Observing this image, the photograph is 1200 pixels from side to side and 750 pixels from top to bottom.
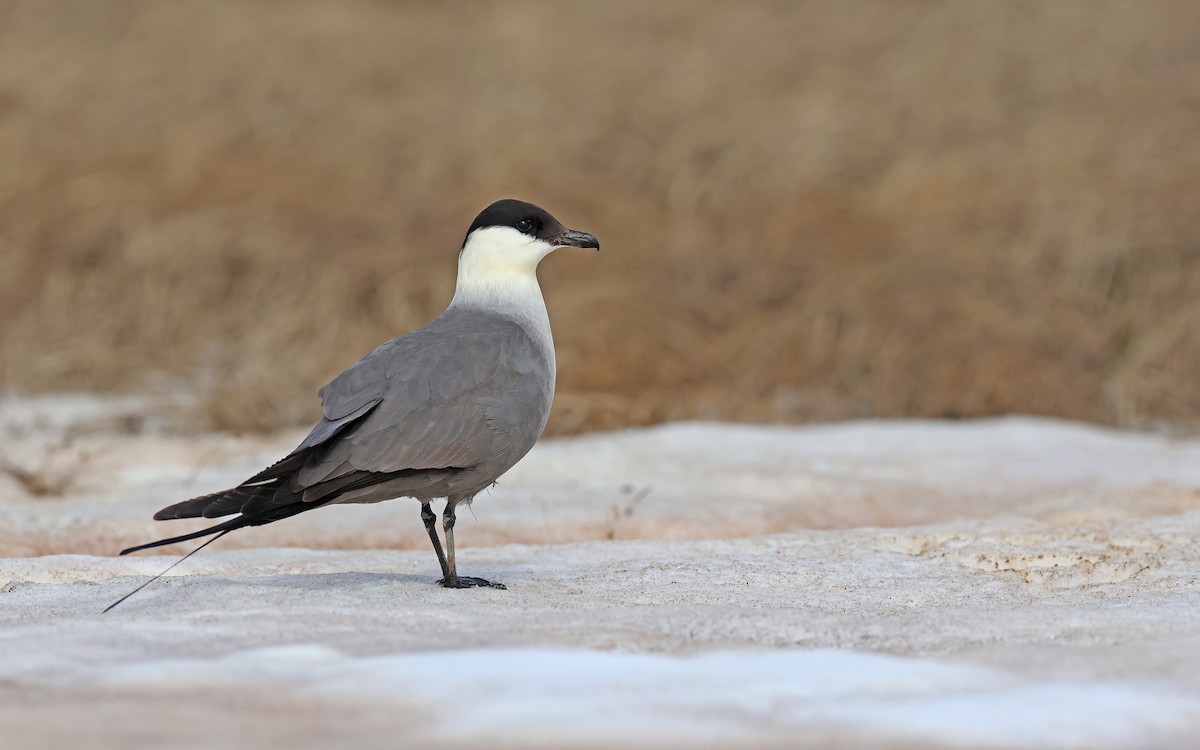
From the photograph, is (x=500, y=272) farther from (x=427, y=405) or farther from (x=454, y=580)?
(x=454, y=580)

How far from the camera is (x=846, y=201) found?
33.8 ft

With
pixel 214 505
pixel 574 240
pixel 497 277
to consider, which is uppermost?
pixel 574 240

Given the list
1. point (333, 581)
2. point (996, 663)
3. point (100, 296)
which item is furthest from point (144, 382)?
point (996, 663)

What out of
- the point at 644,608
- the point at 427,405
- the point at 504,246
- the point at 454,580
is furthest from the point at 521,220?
the point at 644,608

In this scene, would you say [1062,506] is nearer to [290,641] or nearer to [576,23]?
[290,641]

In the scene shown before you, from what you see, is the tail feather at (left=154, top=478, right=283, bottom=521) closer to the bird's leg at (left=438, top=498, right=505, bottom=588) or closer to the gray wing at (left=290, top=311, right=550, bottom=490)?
the gray wing at (left=290, top=311, right=550, bottom=490)

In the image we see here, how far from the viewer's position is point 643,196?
35.3 ft

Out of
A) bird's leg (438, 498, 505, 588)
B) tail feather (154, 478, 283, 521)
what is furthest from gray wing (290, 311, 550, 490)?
bird's leg (438, 498, 505, 588)

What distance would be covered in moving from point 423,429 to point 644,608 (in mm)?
802

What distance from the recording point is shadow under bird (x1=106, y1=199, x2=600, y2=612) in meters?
3.62

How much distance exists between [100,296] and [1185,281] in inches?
262

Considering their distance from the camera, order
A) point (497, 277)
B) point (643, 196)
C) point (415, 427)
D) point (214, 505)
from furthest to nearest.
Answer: point (643, 196) → point (497, 277) → point (415, 427) → point (214, 505)

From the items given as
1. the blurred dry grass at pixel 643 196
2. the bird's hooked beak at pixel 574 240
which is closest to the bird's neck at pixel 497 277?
the bird's hooked beak at pixel 574 240

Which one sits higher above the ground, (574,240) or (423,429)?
(574,240)
